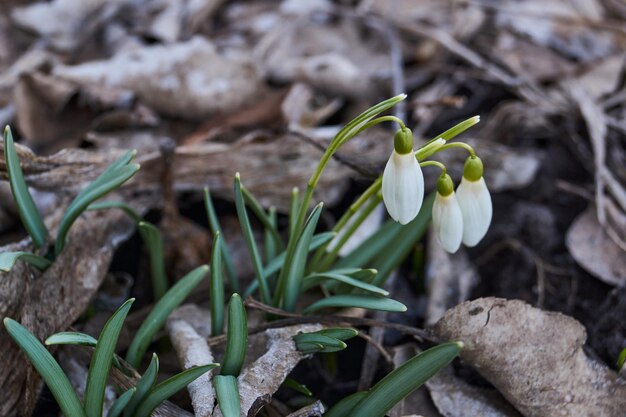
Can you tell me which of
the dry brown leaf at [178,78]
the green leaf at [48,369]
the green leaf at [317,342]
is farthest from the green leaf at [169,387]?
the dry brown leaf at [178,78]

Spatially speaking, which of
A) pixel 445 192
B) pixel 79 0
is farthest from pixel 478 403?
pixel 79 0

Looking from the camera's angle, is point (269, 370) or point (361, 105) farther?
point (361, 105)

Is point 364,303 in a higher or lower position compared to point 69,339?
lower

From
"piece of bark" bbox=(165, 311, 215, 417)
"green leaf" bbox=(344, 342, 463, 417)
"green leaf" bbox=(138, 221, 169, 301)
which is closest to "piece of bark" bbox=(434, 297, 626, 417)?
"green leaf" bbox=(344, 342, 463, 417)

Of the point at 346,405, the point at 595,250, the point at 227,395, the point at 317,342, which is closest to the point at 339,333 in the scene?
the point at 317,342

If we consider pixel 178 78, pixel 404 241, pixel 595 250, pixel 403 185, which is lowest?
pixel 595 250

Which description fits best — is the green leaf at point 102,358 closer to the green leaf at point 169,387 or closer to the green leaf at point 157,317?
the green leaf at point 169,387

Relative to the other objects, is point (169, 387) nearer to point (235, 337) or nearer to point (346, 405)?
point (235, 337)
